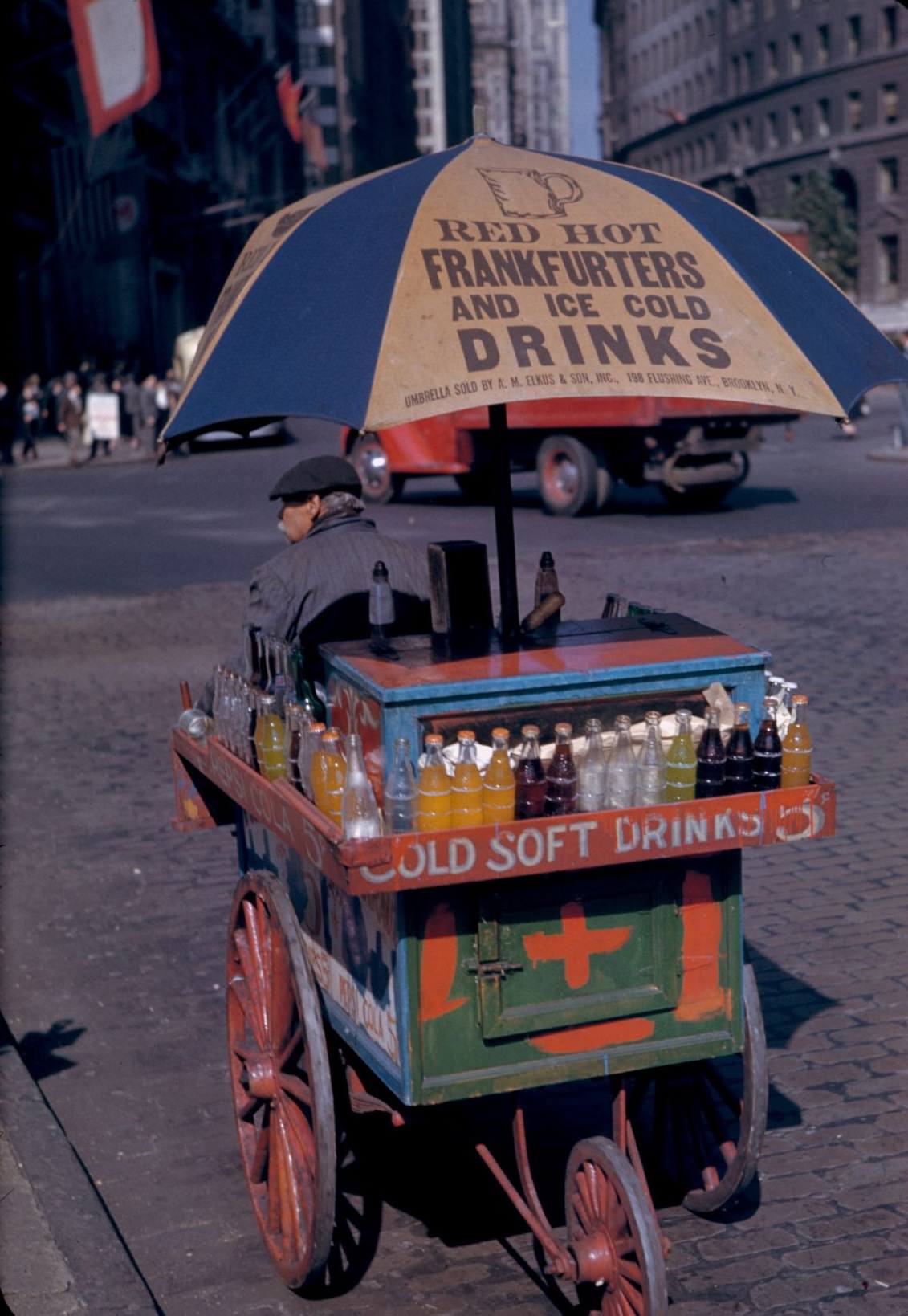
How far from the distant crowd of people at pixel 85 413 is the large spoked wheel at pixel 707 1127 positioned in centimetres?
2572

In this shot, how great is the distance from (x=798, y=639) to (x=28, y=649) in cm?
561

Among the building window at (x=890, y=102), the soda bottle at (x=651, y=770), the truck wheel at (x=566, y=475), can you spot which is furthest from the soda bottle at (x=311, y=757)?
the building window at (x=890, y=102)

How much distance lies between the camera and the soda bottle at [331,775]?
3395mm

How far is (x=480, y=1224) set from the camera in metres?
3.98

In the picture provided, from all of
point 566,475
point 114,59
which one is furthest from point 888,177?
point 566,475

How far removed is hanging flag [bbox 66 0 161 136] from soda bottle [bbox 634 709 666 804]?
27.7 metres

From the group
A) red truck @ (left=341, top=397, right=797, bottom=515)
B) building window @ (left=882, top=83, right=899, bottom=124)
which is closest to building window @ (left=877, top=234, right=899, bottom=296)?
building window @ (left=882, top=83, right=899, bottom=124)

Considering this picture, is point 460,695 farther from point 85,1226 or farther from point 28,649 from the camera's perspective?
point 28,649

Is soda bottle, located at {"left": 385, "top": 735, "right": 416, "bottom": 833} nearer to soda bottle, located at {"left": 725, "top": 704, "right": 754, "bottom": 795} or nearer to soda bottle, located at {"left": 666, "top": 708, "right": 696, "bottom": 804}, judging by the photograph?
soda bottle, located at {"left": 666, "top": 708, "right": 696, "bottom": 804}

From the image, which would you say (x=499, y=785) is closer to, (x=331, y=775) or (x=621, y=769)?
(x=621, y=769)

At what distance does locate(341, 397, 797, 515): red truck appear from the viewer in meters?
17.8

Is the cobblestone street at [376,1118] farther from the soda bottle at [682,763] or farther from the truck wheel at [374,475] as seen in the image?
the truck wheel at [374,475]

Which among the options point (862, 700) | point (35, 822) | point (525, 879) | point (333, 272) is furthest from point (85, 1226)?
point (862, 700)

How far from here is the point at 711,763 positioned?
338cm
